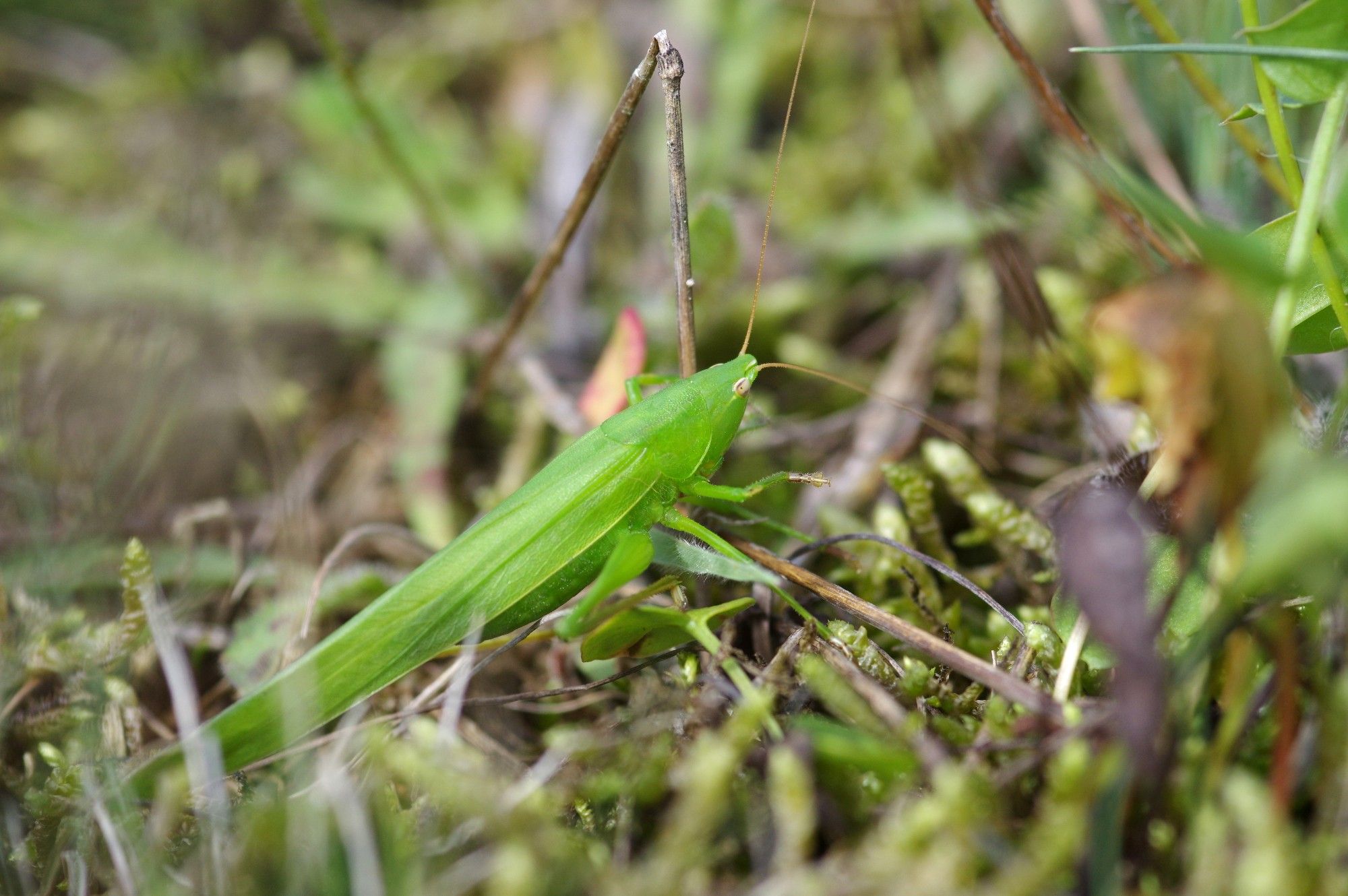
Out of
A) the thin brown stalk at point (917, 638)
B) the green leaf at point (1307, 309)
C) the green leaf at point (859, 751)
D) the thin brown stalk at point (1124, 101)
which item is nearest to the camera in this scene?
the green leaf at point (859, 751)

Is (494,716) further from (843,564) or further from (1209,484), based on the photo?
(1209,484)

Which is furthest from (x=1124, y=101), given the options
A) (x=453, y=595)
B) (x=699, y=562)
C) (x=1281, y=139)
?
(x=453, y=595)

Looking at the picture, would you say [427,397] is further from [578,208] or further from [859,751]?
[859,751]

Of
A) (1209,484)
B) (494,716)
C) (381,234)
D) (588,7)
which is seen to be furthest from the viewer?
(588,7)

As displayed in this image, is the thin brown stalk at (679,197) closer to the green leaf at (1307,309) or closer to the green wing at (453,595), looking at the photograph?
the green wing at (453,595)

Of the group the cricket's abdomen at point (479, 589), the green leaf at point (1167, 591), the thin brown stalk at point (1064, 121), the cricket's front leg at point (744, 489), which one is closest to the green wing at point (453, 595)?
the cricket's abdomen at point (479, 589)

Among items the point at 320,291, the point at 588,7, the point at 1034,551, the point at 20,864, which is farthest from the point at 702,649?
the point at 588,7

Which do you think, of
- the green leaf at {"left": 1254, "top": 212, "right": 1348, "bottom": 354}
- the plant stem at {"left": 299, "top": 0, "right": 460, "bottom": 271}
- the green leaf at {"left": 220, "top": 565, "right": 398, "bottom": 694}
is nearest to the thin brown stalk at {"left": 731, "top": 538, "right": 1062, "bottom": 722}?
the green leaf at {"left": 1254, "top": 212, "right": 1348, "bottom": 354}
